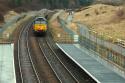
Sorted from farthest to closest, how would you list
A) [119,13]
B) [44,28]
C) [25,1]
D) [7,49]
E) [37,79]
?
[25,1]
[119,13]
[44,28]
[7,49]
[37,79]

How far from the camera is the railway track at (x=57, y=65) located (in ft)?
102

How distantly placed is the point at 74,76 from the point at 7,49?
12604mm

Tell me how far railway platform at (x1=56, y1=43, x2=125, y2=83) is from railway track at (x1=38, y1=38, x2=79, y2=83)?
1186 millimetres

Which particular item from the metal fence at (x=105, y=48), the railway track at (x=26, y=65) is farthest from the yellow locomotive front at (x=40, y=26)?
the metal fence at (x=105, y=48)

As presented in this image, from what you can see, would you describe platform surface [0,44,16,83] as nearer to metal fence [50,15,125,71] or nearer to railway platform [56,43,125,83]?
railway platform [56,43,125,83]

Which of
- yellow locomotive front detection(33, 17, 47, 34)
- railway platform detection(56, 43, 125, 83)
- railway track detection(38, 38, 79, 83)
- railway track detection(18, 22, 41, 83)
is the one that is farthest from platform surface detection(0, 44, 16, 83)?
yellow locomotive front detection(33, 17, 47, 34)

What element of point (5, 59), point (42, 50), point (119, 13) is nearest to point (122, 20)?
point (119, 13)

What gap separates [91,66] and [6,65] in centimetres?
741

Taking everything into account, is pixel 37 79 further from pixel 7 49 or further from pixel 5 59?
pixel 7 49

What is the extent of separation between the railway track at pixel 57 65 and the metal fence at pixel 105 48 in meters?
3.41

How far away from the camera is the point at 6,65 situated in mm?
33781

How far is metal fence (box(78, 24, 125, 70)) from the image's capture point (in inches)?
1177

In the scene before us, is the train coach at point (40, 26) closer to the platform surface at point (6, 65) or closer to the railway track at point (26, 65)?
the railway track at point (26, 65)

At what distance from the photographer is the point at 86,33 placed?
141 feet
